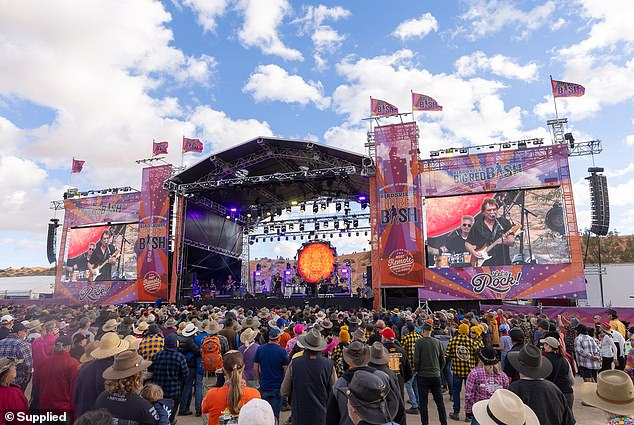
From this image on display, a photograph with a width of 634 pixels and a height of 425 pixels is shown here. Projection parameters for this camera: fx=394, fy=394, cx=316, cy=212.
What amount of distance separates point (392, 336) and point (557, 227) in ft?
52.0

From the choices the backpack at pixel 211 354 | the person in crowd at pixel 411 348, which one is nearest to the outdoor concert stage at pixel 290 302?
the person in crowd at pixel 411 348

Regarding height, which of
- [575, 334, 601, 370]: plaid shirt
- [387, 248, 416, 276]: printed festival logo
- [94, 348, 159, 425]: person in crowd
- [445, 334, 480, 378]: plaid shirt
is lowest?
[575, 334, 601, 370]: plaid shirt

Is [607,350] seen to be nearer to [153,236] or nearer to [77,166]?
[153,236]

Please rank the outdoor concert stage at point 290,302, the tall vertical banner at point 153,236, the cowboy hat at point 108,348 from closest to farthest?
the cowboy hat at point 108,348 < the outdoor concert stage at point 290,302 < the tall vertical banner at point 153,236

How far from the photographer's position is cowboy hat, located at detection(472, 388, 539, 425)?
2.23 m

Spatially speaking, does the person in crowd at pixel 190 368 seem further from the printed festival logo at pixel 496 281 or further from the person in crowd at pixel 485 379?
the printed festival logo at pixel 496 281

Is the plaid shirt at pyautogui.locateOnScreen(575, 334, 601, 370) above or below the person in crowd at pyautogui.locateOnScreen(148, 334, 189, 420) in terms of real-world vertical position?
below

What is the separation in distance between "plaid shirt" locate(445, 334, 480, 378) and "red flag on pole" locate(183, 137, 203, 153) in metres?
20.4

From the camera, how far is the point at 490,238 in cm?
1939

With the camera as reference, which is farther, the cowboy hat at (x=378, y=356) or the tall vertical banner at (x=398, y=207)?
the tall vertical banner at (x=398, y=207)

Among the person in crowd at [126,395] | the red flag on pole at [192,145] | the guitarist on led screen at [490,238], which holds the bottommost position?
the person in crowd at [126,395]

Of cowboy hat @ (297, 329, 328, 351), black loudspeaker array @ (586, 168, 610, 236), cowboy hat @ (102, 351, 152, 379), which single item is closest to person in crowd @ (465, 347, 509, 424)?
cowboy hat @ (297, 329, 328, 351)

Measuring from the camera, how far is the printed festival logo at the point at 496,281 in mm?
18562

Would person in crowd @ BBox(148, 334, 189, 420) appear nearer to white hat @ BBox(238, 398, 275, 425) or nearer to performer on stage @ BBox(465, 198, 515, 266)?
white hat @ BBox(238, 398, 275, 425)
